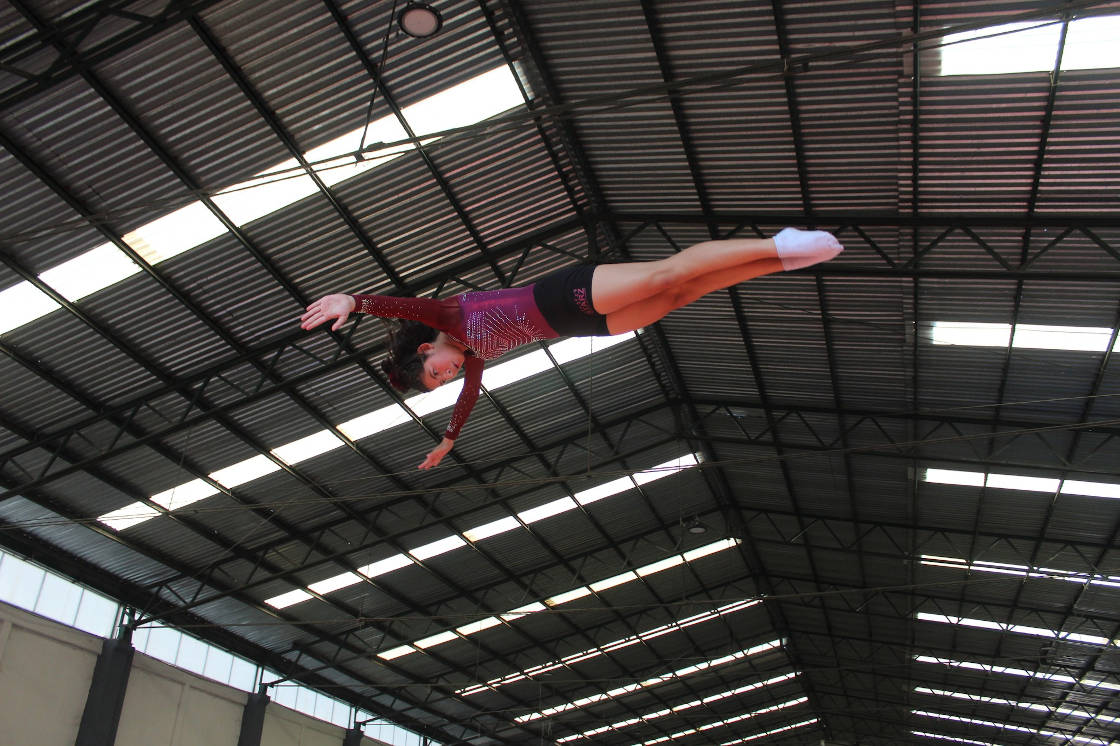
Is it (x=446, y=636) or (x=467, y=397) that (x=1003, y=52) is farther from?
(x=446, y=636)

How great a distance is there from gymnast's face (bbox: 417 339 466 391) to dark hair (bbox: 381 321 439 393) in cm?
4

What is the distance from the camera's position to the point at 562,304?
5.29m

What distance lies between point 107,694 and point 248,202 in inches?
563

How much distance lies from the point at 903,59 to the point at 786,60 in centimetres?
311

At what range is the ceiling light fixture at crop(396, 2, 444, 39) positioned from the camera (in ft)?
35.0

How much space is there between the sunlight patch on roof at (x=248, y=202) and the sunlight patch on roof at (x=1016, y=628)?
2216cm

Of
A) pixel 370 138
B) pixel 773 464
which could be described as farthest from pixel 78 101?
pixel 773 464

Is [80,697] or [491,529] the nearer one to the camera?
[80,697]

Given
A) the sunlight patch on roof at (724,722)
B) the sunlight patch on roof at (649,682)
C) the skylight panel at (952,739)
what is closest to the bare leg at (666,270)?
the sunlight patch on roof at (649,682)

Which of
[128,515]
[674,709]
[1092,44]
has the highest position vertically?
[1092,44]

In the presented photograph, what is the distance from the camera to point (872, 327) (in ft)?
52.5

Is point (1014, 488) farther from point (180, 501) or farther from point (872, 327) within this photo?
point (180, 501)

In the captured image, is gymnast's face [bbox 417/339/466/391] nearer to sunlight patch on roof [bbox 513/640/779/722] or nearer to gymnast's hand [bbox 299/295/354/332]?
gymnast's hand [bbox 299/295/354/332]

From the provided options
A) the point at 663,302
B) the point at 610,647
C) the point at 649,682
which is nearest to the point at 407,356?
the point at 663,302
